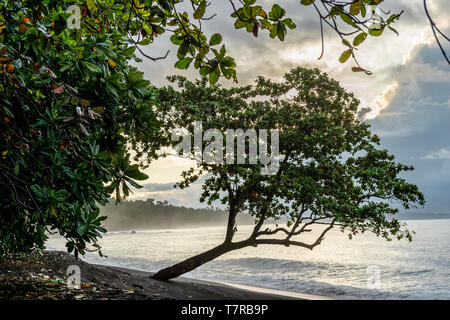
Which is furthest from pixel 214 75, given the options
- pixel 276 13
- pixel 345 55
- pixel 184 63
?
pixel 345 55

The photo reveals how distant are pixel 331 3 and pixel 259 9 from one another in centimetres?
44

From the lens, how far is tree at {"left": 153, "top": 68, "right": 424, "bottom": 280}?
1098cm

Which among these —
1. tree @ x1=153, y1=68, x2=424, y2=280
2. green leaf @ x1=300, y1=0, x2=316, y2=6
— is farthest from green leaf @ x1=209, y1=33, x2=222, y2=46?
tree @ x1=153, y1=68, x2=424, y2=280

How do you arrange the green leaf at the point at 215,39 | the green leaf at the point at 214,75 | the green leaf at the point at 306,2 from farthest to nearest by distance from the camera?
the green leaf at the point at 214,75
the green leaf at the point at 215,39
the green leaf at the point at 306,2

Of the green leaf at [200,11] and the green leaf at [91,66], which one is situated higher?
the green leaf at [200,11]

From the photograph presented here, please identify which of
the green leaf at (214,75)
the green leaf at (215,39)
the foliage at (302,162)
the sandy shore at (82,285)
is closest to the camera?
the green leaf at (215,39)

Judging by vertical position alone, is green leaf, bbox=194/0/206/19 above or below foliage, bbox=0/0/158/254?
above

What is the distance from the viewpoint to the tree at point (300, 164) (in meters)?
11.0

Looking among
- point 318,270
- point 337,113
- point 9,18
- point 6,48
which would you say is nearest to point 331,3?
point 6,48

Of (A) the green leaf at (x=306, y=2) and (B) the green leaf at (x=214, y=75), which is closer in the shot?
(A) the green leaf at (x=306, y=2)

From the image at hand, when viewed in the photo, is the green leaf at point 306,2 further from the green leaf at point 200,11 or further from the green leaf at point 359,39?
the green leaf at point 200,11

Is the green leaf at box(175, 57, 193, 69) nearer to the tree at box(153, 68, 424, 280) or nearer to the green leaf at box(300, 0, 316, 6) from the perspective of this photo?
the green leaf at box(300, 0, 316, 6)

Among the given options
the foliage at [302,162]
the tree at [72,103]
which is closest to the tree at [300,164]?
the foliage at [302,162]

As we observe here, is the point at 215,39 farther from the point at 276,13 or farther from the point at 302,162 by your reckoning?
the point at 302,162
